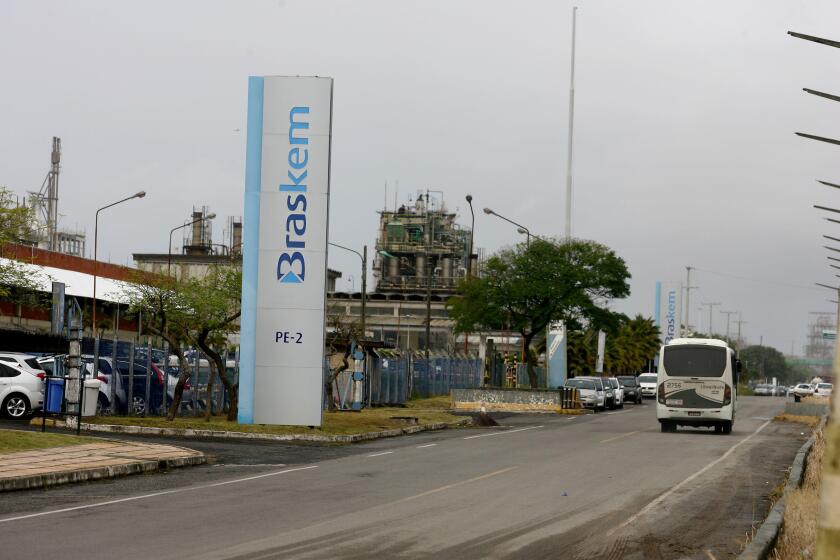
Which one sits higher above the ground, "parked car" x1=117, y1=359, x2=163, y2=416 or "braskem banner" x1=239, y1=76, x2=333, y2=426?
"braskem banner" x1=239, y1=76, x2=333, y2=426

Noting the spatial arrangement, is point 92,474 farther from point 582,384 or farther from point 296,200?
point 582,384

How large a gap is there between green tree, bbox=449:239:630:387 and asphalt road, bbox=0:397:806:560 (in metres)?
36.8

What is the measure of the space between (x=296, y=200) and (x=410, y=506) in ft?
48.9

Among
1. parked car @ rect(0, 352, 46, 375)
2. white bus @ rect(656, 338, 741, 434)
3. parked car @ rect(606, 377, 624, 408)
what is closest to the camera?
parked car @ rect(0, 352, 46, 375)

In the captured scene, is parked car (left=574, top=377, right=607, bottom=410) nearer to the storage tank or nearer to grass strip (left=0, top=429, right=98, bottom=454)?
grass strip (left=0, top=429, right=98, bottom=454)

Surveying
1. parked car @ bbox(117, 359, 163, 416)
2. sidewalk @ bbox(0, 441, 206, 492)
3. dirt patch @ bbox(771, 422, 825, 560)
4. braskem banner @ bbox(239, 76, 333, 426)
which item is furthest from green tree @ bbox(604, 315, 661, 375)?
dirt patch @ bbox(771, 422, 825, 560)

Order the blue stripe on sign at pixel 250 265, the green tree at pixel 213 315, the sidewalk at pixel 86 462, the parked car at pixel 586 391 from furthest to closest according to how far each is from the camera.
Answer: the parked car at pixel 586 391
the green tree at pixel 213 315
the blue stripe on sign at pixel 250 265
the sidewalk at pixel 86 462

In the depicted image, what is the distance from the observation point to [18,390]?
29.4m

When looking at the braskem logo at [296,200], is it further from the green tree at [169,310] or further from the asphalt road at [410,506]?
the asphalt road at [410,506]

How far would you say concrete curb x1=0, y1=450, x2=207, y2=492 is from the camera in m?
16.5

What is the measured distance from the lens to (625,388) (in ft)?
231

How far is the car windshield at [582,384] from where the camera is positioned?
5594 centimetres

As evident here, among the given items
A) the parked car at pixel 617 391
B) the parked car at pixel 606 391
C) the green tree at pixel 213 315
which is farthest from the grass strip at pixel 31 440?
the parked car at pixel 617 391

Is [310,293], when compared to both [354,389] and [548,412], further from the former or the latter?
[548,412]
